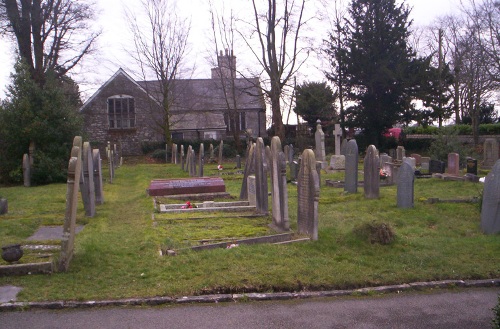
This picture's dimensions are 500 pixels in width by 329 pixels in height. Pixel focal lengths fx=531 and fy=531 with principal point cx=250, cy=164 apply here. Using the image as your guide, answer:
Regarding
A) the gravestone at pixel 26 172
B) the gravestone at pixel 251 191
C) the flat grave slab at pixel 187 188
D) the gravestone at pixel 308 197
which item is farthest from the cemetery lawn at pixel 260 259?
the gravestone at pixel 26 172

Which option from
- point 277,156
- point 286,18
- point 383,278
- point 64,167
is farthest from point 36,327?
point 286,18

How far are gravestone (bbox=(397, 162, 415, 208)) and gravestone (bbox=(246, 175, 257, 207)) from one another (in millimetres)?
3407

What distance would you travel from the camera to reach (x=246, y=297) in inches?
252

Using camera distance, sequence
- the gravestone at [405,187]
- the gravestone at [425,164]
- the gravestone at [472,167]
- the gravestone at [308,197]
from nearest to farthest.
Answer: the gravestone at [308,197], the gravestone at [405,187], the gravestone at [472,167], the gravestone at [425,164]

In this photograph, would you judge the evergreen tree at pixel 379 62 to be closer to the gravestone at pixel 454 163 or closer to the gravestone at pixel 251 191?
the gravestone at pixel 454 163

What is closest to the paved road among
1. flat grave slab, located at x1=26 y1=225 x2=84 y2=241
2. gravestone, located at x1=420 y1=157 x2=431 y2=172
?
flat grave slab, located at x1=26 y1=225 x2=84 y2=241

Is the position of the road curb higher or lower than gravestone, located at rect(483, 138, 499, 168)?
lower

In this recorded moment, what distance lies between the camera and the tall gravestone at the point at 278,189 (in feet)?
32.6

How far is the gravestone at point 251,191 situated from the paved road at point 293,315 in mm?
6734

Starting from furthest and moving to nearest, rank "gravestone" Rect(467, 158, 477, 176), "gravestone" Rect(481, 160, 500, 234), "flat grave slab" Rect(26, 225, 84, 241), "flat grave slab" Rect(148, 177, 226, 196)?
1. "gravestone" Rect(467, 158, 477, 176)
2. "flat grave slab" Rect(148, 177, 226, 196)
3. "flat grave slab" Rect(26, 225, 84, 241)
4. "gravestone" Rect(481, 160, 500, 234)

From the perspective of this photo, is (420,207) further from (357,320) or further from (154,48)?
(154,48)

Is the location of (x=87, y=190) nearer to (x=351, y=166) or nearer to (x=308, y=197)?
(x=308, y=197)

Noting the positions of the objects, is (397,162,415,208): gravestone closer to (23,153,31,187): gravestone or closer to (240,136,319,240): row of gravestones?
(240,136,319,240): row of gravestones

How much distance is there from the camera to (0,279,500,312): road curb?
6055mm
